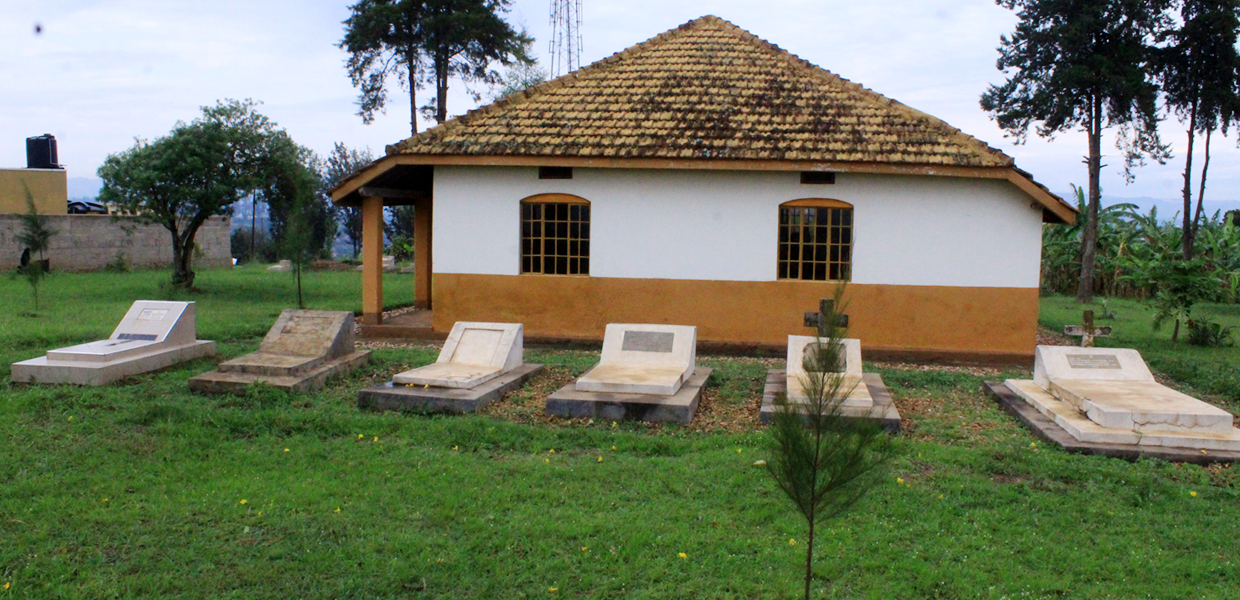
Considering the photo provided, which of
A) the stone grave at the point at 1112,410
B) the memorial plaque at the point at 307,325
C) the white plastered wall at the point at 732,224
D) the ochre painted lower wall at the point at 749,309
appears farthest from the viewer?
the ochre painted lower wall at the point at 749,309

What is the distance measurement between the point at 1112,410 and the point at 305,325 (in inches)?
340

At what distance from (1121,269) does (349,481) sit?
24790mm

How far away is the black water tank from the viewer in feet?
108

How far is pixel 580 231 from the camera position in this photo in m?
13.3

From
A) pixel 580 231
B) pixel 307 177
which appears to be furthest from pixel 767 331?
pixel 307 177

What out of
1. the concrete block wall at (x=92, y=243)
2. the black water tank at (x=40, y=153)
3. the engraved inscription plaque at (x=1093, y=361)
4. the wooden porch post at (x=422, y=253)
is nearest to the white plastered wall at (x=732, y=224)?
the engraved inscription plaque at (x=1093, y=361)

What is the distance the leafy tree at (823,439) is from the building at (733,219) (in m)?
8.43

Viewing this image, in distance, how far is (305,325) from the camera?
1082 centimetres

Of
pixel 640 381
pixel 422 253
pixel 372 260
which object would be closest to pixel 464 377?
pixel 640 381

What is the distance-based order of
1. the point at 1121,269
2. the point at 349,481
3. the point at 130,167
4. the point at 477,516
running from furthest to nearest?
1. the point at 1121,269
2. the point at 130,167
3. the point at 349,481
4. the point at 477,516

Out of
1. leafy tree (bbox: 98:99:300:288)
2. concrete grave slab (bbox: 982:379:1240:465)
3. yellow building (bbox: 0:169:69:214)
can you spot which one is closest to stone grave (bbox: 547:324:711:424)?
concrete grave slab (bbox: 982:379:1240:465)

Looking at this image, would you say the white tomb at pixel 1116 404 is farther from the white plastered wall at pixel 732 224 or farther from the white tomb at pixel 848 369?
the white plastered wall at pixel 732 224

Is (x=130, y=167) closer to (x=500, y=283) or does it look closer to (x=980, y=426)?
(x=500, y=283)

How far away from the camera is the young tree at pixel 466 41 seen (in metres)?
24.6
